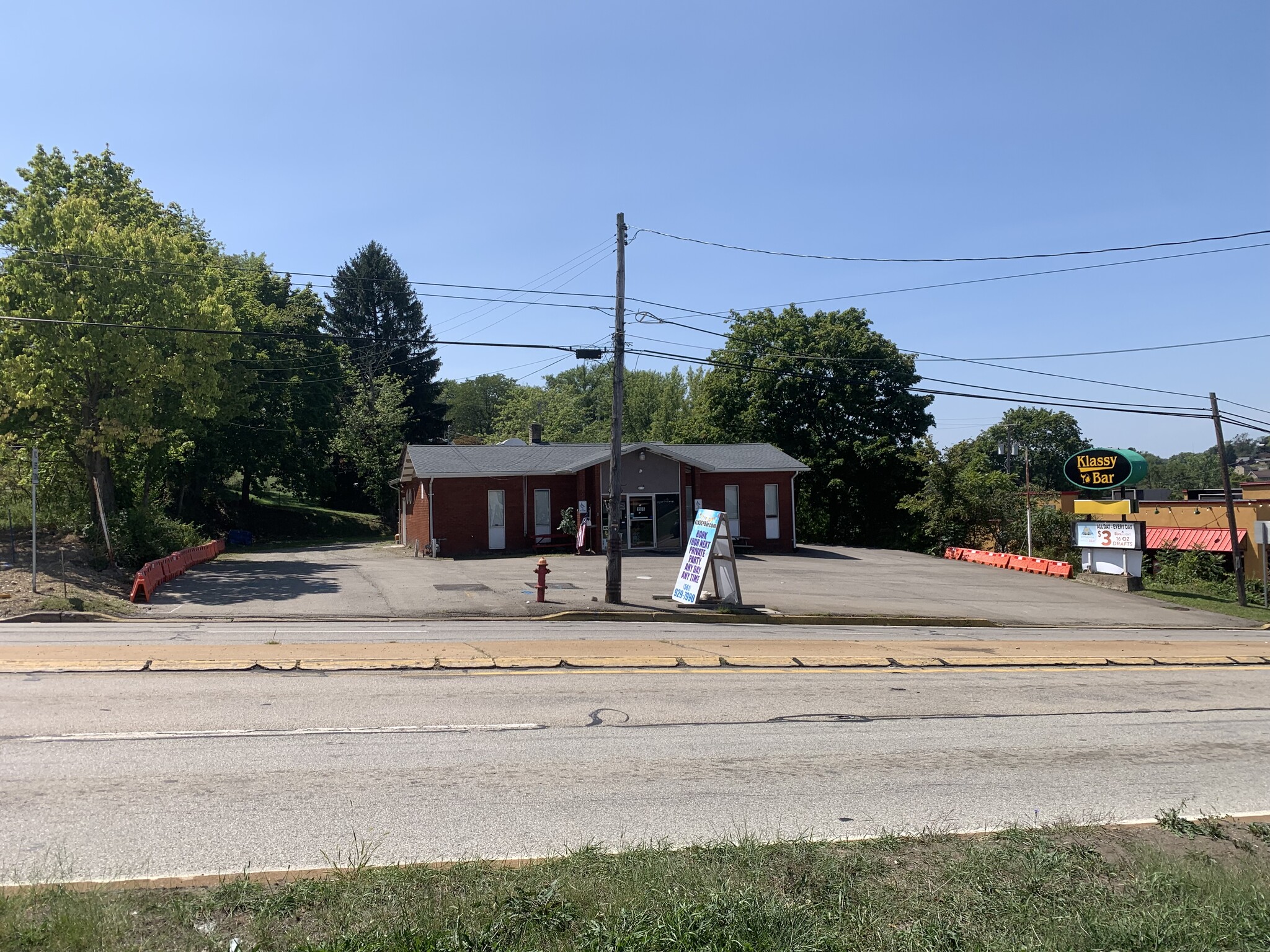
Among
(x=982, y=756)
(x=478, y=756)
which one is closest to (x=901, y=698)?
(x=982, y=756)

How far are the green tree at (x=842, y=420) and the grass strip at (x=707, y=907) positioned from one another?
1845 inches

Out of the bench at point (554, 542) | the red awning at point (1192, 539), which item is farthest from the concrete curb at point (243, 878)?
the red awning at point (1192, 539)

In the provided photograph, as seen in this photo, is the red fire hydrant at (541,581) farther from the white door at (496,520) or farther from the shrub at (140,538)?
the white door at (496,520)

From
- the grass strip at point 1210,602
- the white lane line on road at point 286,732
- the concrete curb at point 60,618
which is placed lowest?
the grass strip at point 1210,602

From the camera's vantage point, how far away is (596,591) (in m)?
24.5

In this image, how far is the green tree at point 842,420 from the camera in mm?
51844

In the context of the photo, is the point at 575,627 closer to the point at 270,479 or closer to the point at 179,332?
the point at 179,332

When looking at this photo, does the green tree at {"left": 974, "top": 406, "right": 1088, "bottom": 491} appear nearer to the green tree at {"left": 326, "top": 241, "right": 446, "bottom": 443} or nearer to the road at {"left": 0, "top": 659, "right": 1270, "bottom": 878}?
the green tree at {"left": 326, "top": 241, "right": 446, "bottom": 443}

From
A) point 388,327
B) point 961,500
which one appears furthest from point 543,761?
point 388,327

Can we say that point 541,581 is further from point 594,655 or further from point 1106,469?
point 1106,469

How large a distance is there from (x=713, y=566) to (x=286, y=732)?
15.1m

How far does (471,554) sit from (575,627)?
18874 mm

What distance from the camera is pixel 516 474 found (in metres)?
37.2

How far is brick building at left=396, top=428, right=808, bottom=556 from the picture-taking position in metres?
36.5
